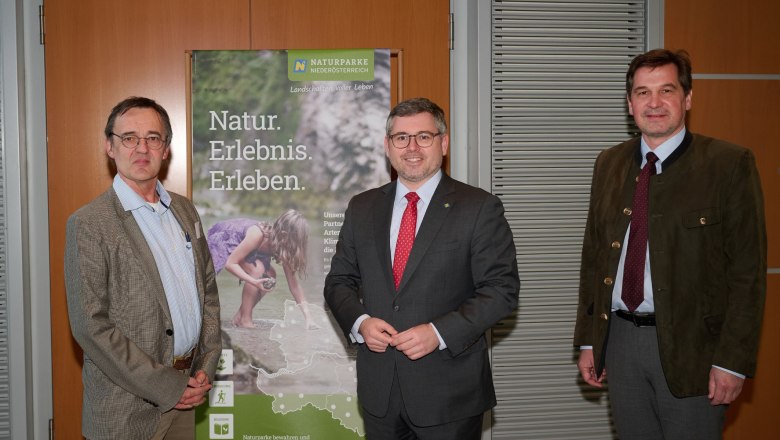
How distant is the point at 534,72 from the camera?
3.54m

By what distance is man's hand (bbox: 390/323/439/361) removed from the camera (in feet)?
6.61

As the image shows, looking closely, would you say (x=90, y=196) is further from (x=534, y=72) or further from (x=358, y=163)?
(x=534, y=72)

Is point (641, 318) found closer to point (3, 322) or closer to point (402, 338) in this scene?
point (402, 338)

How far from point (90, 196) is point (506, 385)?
262 cm

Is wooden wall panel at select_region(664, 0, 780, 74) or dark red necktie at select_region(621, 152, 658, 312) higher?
wooden wall panel at select_region(664, 0, 780, 74)

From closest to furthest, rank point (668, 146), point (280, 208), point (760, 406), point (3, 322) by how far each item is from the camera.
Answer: point (668, 146), point (280, 208), point (3, 322), point (760, 406)

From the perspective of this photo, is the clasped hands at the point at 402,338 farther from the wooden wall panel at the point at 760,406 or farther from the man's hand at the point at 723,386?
the wooden wall panel at the point at 760,406

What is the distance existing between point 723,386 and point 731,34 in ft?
8.04

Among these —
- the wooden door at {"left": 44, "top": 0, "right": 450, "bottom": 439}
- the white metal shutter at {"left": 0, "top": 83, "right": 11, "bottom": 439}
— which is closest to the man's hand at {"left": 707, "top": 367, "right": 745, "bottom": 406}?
the wooden door at {"left": 44, "top": 0, "right": 450, "bottom": 439}

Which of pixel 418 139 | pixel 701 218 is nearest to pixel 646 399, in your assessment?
pixel 701 218

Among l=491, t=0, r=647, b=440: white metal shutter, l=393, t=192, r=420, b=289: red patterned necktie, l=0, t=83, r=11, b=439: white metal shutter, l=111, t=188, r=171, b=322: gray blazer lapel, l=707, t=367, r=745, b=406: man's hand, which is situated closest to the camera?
l=707, t=367, r=745, b=406: man's hand

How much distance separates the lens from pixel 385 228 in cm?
227

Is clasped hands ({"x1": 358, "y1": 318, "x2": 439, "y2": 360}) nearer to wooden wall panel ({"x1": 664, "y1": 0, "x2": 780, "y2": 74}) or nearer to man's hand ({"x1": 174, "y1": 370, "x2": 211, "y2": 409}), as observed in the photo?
man's hand ({"x1": 174, "y1": 370, "x2": 211, "y2": 409})

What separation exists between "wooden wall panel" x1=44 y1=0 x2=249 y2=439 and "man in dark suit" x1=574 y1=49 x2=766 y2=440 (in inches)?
90.0
